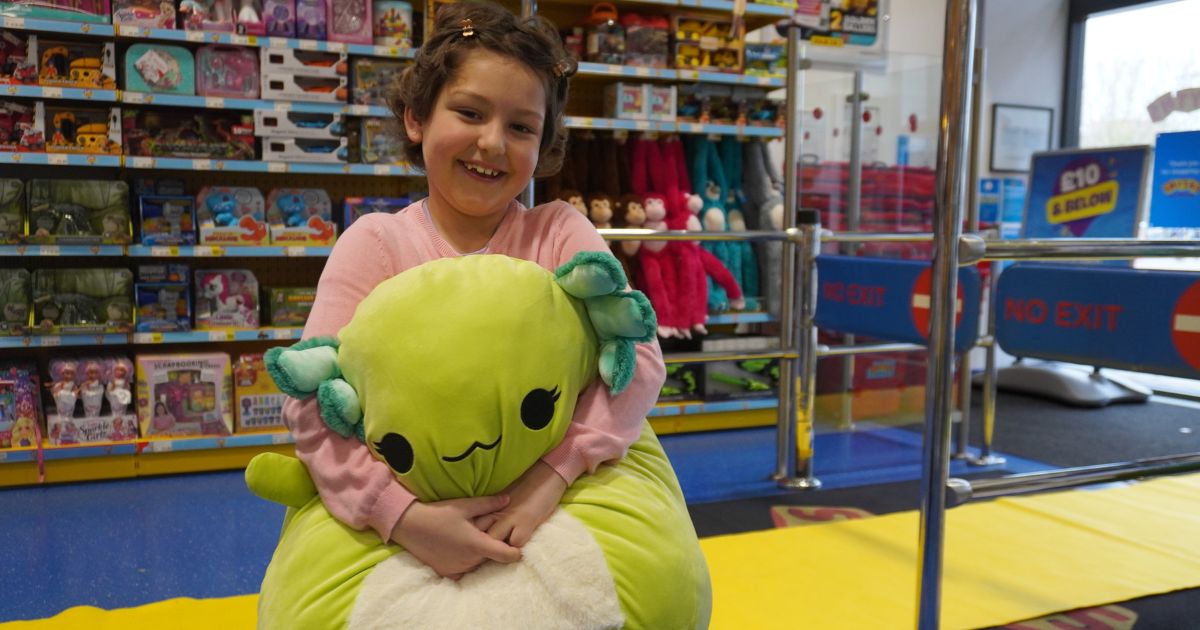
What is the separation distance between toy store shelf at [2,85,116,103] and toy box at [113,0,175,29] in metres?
0.22

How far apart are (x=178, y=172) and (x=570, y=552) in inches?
108

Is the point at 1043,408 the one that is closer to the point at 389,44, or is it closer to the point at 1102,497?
the point at 1102,497

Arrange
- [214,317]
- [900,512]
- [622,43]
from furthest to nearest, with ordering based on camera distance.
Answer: [622,43], [214,317], [900,512]

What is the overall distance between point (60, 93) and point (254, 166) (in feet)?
1.92

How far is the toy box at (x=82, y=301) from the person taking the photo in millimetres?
2783

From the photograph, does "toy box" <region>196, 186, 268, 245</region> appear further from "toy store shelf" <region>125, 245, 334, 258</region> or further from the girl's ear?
the girl's ear

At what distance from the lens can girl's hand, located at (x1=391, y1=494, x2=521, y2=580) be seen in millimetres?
906

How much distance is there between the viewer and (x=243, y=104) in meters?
2.86

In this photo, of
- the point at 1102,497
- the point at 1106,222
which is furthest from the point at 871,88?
the point at 1102,497

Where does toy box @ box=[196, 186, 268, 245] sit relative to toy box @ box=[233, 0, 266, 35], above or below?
below

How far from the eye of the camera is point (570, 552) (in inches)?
35.7

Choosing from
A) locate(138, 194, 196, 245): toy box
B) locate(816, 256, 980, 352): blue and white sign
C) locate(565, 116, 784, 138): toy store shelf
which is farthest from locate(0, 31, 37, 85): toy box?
locate(816, 256, 980, 352): blue and white sign

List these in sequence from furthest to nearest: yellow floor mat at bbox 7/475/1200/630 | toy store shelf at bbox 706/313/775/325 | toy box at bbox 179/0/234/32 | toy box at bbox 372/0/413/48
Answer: toy store shelf at bbox 706/313/775/325
toy box at bbox 372/0/413/48
toy box at bbox 179/0/234/32
yellow floor mat at bbox 7/475/1200/630

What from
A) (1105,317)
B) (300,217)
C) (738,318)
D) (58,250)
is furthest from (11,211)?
(1105,317)
